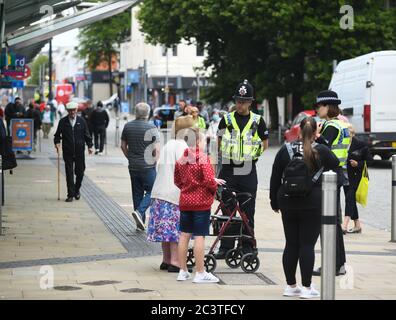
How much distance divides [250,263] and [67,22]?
21.1 metres

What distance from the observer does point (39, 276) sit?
34.9ft

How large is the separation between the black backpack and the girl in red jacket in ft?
4.48

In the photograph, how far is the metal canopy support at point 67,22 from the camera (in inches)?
1211

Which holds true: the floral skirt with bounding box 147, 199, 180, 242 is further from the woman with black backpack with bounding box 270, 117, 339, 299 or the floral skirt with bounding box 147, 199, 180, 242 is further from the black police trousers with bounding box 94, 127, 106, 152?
the black police trousers with bounding box 94, 127, 106, 152

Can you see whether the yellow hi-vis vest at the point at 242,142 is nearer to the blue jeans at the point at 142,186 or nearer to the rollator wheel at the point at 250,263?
the rollator wheel at the point at 250,263

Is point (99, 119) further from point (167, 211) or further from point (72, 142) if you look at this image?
point (167, 211)

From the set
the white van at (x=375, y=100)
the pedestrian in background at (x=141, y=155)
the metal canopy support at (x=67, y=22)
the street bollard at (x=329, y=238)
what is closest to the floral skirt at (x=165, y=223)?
the street bollard at (x=329, y=238)

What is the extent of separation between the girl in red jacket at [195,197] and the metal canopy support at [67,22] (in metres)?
20.3

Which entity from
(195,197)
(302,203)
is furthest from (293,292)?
(195,197)

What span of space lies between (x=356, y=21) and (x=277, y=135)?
10298 mm

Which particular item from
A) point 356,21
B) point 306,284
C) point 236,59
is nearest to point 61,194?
point 306,284

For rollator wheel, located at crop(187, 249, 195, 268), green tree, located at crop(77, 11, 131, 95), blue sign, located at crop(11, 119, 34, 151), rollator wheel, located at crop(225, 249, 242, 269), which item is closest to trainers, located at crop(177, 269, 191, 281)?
rollator wheel, located at crop(187, 249, 195, 268)

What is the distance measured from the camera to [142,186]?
1527 cm
